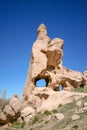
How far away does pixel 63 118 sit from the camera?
2389cm

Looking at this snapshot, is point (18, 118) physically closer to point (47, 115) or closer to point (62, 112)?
point (47, 115)

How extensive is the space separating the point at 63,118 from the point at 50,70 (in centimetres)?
1689

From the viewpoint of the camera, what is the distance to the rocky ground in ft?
67.3

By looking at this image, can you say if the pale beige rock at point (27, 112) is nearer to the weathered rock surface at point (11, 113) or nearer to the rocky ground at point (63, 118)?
the rocky ground at point (63, 118)

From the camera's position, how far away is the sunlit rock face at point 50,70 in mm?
37750

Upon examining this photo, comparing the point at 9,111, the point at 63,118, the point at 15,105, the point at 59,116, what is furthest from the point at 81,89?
the point at 63,118

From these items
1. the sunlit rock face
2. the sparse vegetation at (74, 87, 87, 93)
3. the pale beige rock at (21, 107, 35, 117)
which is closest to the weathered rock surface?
the pale beige rock at (21, 107, 35, 117)

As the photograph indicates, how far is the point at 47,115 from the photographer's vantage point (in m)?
27.7

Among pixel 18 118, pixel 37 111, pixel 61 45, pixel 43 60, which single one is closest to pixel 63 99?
pixel 37 111

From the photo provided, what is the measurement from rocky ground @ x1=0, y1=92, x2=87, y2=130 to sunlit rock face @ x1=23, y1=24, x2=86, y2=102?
27.8ft

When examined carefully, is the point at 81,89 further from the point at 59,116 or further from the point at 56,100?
the point at 59,116

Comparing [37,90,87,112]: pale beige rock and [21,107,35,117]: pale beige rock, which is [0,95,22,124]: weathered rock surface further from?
[37,90,87,112]: pale beige rock

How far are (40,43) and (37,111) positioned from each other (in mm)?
14203

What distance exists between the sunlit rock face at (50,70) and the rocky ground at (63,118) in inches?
334
